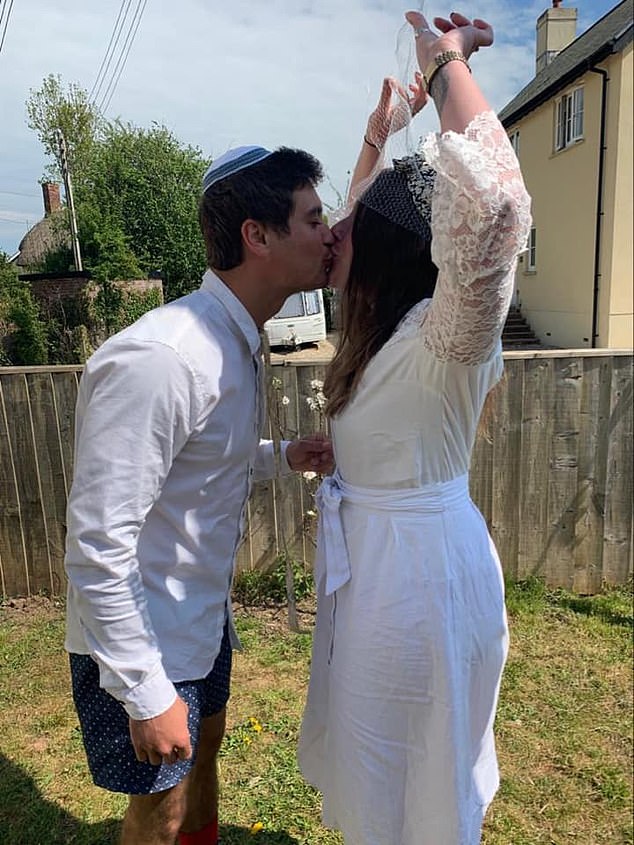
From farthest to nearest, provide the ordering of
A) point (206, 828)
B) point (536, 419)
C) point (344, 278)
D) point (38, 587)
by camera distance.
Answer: point (38, 587) → point (536, 419) → point (206, 828) → point (344, 278)

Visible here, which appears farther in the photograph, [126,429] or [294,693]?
[294,693]

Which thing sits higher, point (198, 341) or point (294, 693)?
point (198, 341)

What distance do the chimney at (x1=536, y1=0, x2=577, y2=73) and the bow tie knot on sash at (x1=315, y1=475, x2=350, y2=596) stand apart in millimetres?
845

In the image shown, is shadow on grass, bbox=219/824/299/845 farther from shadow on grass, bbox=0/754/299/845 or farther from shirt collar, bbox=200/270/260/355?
shirt collar, bbox=200/270/260/355

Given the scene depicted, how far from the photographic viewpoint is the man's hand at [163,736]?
1.03 meters

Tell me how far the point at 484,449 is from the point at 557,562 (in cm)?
66

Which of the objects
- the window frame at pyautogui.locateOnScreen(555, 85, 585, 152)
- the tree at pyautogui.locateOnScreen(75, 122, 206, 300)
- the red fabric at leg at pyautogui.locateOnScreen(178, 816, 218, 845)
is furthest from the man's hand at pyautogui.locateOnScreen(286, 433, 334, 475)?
the tree at pyautogui.locateOnScreen(75, 122, 206, 300)

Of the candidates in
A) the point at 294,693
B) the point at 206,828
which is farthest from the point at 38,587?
the point at 206,828

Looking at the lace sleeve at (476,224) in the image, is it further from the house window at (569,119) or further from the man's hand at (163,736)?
the man's hand at (163,736)

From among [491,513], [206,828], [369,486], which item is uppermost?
[369,486]

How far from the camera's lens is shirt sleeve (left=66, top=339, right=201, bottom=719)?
0.98m

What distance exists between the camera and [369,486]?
1167 mm

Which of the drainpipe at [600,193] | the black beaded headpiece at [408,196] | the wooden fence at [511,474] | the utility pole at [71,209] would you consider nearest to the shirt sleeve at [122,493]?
the black beaded headpiece at [408,196]

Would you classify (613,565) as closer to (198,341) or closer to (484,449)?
(484,449)
